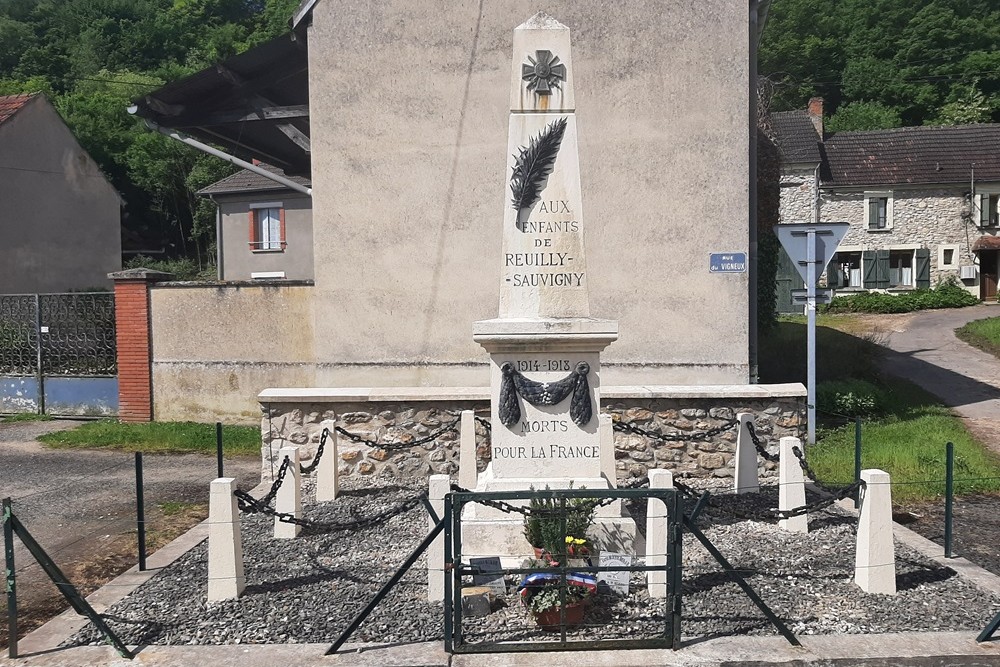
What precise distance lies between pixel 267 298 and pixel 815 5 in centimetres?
4894

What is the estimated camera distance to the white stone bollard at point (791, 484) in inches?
279

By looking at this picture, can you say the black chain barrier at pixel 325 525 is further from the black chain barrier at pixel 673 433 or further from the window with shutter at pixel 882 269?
the window with shutter at pixel 882 269

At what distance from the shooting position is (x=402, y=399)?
9.55 metres

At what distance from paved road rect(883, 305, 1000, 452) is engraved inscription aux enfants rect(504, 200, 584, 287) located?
7329mm

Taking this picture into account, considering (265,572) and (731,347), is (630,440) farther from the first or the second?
(265,572)

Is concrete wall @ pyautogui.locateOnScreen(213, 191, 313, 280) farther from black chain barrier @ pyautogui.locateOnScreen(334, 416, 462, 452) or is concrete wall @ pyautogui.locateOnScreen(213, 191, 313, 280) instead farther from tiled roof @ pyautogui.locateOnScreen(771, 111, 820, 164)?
A: tiled roof @ pyautogui.locateOnScreen(771, 111, 820, 164)

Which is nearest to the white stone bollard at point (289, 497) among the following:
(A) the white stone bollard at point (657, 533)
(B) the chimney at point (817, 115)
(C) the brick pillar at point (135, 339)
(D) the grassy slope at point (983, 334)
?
(A) the white stone bollard at point (657, 533)

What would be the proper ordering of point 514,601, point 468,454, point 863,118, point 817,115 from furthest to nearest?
1. point 863,118
2. point 817,115
3. point 468,454
4. point 514,601

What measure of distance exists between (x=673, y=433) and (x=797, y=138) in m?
27.3

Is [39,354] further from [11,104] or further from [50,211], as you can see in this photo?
[11,104]

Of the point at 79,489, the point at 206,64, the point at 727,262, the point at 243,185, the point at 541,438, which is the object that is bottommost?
the point at 79,489

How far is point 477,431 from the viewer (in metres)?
9.62

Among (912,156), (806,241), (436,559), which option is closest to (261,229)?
(806,241)

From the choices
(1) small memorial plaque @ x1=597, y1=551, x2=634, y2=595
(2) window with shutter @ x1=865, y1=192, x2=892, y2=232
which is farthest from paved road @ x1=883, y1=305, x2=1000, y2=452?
(2) window with shutter @ x1=865, y1=192, x2=892, y2=232
